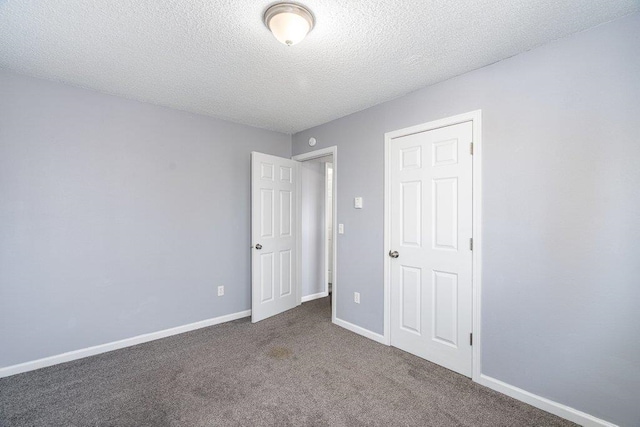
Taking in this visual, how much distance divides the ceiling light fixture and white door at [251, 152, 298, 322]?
1.93 m

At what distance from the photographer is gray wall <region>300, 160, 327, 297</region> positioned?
4402 mm

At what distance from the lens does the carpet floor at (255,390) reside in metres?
1.81

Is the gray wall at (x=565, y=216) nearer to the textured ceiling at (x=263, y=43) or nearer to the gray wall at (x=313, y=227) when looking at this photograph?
the textured ceiling at (x=263, y=43)

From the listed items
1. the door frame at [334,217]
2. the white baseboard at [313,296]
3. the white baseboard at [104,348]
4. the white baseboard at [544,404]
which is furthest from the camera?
the white baseboard at [313,296]

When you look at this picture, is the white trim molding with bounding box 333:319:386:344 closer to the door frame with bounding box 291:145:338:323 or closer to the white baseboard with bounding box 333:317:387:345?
the white baseboard with bounding box 333:317:387:345

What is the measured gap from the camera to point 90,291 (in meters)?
2.63

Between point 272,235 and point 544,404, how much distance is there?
2.97 metres

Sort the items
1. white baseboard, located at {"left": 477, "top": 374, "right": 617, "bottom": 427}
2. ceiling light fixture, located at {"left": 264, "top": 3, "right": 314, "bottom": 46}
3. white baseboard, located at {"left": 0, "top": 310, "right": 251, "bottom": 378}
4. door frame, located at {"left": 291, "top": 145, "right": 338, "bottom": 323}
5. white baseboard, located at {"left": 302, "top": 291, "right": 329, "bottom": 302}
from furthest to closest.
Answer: white baseboard, located at {"left": 302, "top": 291, "right": 329, "bottom": 302} → door frame, located at {"left": 291, "top": 145, "right": 338, "bottom": 323} → white baseboard, located at {"left": 0, "top": 310, "right": 251, "bottom": 378} → white baseboard, located at {"left": 477, "top": 374, "right": 617, "bottom": 427} → ceiling light fixture, located at {"left": 264, "top": 3, "right": 314, "bottom": 46}

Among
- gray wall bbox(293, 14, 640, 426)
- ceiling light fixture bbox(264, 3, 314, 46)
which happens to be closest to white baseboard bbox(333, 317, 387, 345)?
gray wall bbox(293, 14, 640, 426)

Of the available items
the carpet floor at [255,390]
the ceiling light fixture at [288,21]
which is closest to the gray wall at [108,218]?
the carpet floor at [255,390]

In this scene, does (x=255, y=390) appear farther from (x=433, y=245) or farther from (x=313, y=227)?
(x=313, y=227)

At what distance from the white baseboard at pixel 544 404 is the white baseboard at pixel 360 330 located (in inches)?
38.2

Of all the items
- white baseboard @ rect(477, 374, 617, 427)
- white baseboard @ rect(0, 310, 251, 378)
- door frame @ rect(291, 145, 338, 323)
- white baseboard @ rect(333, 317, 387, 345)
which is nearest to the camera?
white baseboard @ rect(477, 374, 617, 427)

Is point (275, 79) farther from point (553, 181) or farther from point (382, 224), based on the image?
point (553, 181)
